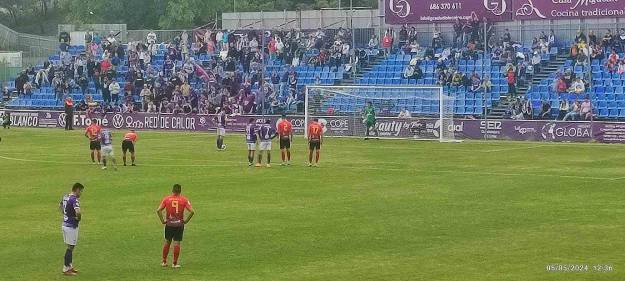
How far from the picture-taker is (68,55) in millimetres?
89938

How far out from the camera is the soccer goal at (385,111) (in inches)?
2603

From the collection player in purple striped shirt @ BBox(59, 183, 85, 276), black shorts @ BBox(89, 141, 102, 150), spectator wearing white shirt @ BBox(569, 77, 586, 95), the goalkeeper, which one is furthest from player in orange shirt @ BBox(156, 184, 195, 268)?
spectator wearing white shirt @ BBox(569, 77, 586, 95)

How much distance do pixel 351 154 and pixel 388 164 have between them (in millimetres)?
5749

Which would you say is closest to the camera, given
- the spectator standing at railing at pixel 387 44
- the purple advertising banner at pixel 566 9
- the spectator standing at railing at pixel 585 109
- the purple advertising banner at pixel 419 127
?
the purple advertising banner at pixel 419 127

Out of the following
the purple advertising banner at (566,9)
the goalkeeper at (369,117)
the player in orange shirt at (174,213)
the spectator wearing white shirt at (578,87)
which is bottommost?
the player in orange shirt at (174,213)

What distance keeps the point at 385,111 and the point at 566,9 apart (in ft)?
42.2

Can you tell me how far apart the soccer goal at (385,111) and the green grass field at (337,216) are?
32.2ft

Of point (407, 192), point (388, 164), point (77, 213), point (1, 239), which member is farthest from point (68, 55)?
point (77, 213)

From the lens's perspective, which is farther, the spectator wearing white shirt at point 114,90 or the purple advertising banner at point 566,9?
the spectator wearing white shirt at point 114,90

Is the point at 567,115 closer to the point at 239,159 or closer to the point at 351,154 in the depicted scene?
the point at 351,154

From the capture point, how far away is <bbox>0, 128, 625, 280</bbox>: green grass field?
83.0 feet

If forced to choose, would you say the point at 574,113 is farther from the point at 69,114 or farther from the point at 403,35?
the point at 69,114

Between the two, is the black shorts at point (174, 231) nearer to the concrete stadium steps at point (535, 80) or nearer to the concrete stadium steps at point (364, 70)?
the concrete stadium steps at point (535, 80)

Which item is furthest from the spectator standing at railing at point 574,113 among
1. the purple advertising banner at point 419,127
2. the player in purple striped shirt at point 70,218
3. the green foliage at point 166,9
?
the player in purple striped shirt at point 70,218
